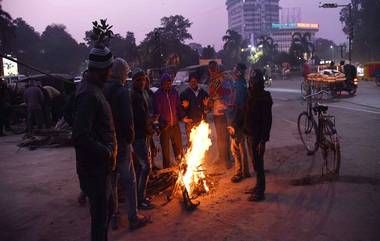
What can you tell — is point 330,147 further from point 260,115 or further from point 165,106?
point 165,106

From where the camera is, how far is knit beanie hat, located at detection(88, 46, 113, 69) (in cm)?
387

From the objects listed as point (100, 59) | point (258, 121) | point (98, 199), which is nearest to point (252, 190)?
point (258, 121)

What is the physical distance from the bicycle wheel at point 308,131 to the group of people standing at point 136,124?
192 cm

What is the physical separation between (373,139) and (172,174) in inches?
231

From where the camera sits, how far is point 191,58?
61625mm

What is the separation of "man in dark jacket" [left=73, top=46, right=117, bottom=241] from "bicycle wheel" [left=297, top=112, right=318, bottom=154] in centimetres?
572

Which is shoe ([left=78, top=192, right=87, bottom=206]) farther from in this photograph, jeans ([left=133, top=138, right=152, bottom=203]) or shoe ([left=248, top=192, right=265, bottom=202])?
shoe ([left=248, top=192, right=265, bottom=202])

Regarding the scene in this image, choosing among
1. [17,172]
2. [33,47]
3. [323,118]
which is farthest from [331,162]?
[33,47]

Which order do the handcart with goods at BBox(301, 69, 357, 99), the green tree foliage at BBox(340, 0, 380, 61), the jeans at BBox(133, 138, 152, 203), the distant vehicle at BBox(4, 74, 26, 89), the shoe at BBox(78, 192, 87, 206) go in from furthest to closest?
the green tree foliage at BBox(340, 0, 380, 61), the handcart with goods at BBox(301, 69, 357, 99), the distant vehicle at BBox(4, 74, 26, 89), the shoe at BBox(78, 192, 87, 206), the jeans at BBox(133, 138, 152, 203)

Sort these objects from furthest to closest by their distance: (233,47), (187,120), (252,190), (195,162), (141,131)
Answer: (233,47) → (187,120) → (195,162) → (252,190) → (141,131)

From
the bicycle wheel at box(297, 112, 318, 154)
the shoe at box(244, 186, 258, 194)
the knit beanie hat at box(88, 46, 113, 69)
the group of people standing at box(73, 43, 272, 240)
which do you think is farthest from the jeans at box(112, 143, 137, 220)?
the bicycle wheel at box(297, 112, 318, 154)

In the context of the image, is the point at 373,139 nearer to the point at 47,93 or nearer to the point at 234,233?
the point at 234,233

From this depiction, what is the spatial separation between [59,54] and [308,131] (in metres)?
81.9

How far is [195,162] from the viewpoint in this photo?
21.4 ft
